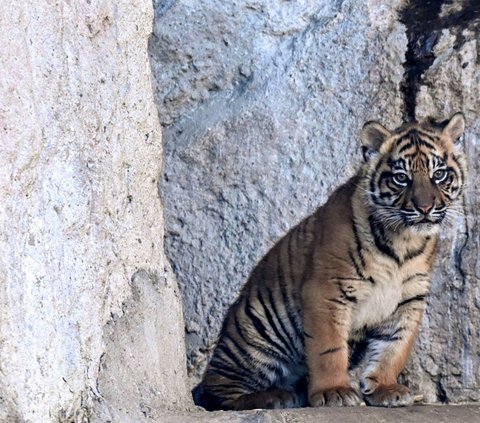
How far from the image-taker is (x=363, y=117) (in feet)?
18.8

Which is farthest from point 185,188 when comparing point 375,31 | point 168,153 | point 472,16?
point 472,16

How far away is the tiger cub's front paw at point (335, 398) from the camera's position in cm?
482

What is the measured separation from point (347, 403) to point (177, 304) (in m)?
0.87

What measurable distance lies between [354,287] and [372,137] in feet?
2.32

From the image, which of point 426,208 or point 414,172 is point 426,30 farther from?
point 426,208

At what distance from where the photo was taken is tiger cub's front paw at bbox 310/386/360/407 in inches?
190

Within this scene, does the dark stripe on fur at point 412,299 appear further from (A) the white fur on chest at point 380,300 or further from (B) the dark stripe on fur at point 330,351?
(B) the dark stripe on fur at point 330,351

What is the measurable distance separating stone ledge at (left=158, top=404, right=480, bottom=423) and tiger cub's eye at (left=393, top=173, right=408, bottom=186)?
3.29 ft

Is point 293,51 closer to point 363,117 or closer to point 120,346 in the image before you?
point 363,117

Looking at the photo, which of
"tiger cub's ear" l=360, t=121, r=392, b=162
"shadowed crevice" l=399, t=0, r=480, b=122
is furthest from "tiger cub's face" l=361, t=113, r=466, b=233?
"shadowed crevice" l=399, t=0, r=480, b=122

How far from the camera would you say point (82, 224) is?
404 centimetres

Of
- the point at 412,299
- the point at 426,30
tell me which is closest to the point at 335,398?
the point at 412,299

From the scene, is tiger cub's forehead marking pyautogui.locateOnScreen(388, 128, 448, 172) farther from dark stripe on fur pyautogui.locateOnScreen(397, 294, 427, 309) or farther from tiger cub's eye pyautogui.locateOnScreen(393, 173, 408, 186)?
dark stripe on fur pyautogui.locateOnScreen(397, 294, 427, 309)

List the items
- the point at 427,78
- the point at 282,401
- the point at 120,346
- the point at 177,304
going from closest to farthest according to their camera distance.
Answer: the point at 120,346
the point at 177,304
the point at 282,401
the point at 427,78
